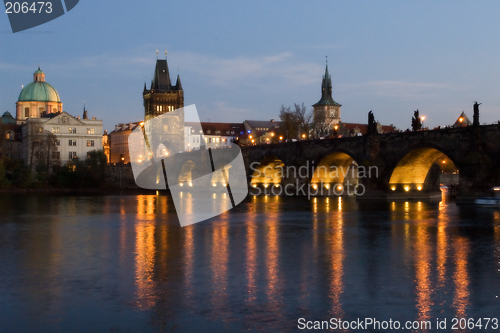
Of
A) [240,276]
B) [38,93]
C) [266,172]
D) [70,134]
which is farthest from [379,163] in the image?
[38,93]

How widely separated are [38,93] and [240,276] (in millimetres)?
133718

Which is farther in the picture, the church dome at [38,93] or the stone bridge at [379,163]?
the church dome at [38,93]

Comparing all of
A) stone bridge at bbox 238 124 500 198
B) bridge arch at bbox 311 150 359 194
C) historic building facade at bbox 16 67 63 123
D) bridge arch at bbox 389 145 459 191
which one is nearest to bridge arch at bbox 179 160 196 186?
stone bridge at bbox 238 124 500 198

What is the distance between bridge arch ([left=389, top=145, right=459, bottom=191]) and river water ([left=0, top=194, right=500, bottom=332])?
25129 mm

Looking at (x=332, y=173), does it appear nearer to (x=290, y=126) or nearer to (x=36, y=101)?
(x=290, y=126)

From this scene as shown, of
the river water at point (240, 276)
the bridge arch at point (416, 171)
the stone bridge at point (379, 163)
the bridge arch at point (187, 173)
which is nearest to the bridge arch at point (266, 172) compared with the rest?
the stone bridge at point (379, 163)

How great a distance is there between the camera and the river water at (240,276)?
509 inches

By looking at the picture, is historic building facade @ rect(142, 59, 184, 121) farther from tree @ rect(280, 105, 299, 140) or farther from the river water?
the river water

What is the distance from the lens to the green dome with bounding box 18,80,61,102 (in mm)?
139625

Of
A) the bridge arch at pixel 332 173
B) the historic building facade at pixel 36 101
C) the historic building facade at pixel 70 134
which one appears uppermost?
the historic building facade at pixel 36 101

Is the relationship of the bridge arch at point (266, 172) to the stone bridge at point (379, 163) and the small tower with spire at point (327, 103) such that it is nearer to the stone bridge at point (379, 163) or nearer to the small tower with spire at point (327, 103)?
the stone bridge at point (379, 163)

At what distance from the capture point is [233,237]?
26.5 m

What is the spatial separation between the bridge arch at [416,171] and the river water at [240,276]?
25129 millimetres

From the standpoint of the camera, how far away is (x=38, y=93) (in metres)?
140
